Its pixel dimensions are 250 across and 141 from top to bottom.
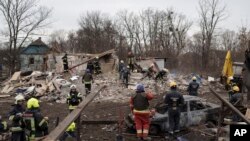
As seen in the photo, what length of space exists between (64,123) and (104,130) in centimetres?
1024

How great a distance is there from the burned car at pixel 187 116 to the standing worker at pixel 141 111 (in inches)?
36.8

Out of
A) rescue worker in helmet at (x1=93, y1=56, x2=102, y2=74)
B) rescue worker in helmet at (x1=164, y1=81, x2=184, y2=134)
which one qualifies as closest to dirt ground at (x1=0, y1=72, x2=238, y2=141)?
rescue worker in helmet at (x1=164, y1=81, x2=184, y2=134)

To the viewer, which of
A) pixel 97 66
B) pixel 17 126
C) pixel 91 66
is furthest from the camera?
pixel 97 66

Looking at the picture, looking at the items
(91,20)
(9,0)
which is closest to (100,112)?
(9,0)

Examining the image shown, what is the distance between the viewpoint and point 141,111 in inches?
495

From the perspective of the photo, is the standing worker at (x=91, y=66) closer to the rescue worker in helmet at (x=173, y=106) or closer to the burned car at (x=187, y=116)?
the burned car at (x=187, y=116)

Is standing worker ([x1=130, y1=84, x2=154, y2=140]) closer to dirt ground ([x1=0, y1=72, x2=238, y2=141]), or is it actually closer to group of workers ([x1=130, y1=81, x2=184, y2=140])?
group of workers ([x1=130, y1=81, x2=184, y2=140])

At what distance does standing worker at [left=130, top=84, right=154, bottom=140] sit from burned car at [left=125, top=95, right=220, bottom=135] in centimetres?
94

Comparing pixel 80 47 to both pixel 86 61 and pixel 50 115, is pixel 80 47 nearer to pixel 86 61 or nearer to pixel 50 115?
pixel 86 61

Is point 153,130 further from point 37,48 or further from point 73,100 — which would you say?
point 37,48

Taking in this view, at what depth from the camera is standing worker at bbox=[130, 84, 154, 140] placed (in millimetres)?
12539

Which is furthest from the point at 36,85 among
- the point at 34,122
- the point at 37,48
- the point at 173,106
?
the point at 37,48

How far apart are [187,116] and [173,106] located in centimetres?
153

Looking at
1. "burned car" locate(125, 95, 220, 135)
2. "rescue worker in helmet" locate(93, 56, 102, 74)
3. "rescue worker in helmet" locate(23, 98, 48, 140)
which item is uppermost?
"rescue worker in helmet" locate(93, 56, 102, 74)
